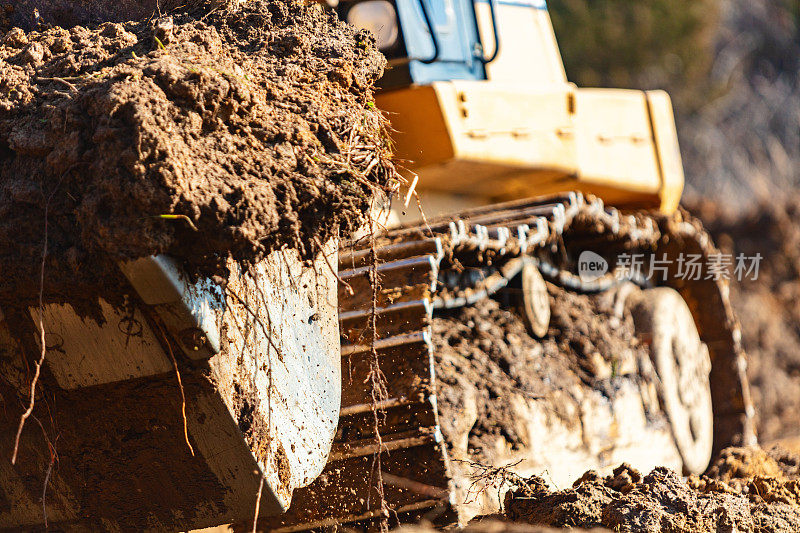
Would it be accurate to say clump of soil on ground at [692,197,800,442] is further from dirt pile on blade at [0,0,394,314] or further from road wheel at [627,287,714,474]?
dirt pile on blade at [0,0,394,314]

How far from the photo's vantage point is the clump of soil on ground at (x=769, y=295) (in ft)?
31.0

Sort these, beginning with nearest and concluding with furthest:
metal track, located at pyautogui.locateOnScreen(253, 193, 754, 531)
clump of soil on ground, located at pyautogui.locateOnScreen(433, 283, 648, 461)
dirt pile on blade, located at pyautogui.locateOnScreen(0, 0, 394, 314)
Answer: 1. dirt pile on blade, located at pyautogui.locateOnScreen(0, 0, 394, 314)
2. metal track, located at pyautogui.locateOnScreen(253, 193, 754, 531)
3. clump of soil on ground, located at pyautogui.locateOnScreen(433, 283, 648, 461)

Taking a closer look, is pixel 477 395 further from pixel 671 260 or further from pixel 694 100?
pixel 694 100

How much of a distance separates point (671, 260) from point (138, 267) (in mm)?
4454

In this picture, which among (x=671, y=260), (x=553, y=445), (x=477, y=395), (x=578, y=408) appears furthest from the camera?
(x=671, y=260)

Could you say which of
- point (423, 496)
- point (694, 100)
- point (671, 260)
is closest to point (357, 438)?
point (423, 496)

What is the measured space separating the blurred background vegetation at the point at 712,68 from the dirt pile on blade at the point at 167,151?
388 inches

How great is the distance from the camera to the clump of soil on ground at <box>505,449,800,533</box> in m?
2.56

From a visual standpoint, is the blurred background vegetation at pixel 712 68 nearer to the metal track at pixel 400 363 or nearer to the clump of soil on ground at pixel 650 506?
the metal track at pixel 400 363

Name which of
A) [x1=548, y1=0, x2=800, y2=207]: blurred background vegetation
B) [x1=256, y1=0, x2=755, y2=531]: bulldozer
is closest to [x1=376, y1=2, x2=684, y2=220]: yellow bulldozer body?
[x1=256, y1=0, x2=755, y2=531]: bulldozer

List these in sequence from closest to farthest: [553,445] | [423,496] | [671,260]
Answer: [423,496], [553,445], [671,260]

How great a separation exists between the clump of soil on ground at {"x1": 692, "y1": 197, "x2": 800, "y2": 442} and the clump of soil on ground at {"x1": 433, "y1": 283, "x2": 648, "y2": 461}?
500cm

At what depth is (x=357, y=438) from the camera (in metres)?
3.04

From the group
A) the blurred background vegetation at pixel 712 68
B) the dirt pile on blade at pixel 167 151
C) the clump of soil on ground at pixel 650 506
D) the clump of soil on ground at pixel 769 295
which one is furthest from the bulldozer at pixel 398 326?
the blurred background vegetation at pixel 712 68
